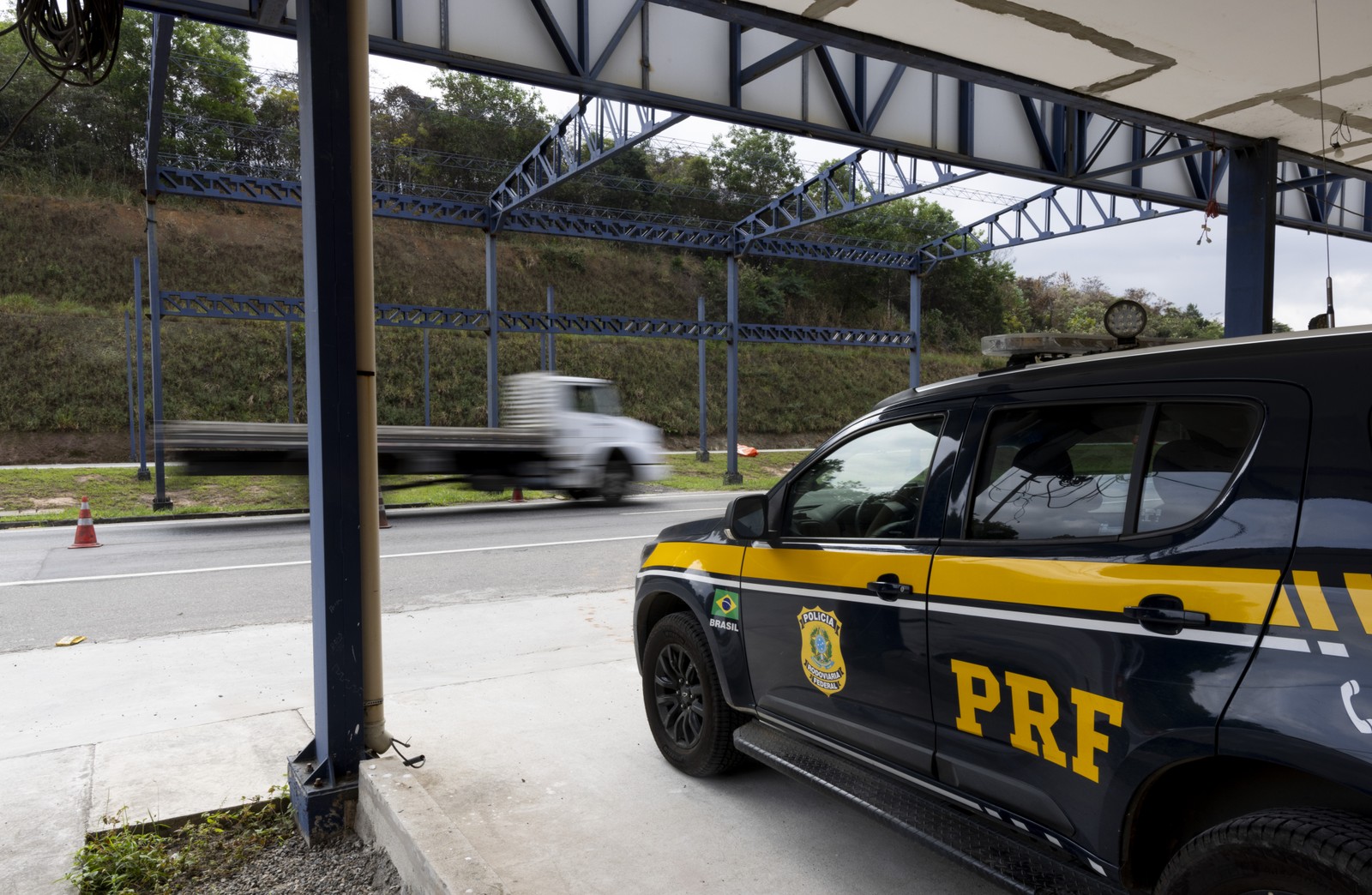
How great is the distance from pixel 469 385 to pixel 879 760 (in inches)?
1392

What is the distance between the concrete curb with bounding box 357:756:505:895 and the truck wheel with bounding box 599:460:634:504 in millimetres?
13477

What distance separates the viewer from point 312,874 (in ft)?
11.6

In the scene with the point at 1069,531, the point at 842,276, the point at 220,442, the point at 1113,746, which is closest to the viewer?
the point at 1113,746

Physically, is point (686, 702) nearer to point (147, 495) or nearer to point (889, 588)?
point (889, 588)

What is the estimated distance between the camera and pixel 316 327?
12.6ft

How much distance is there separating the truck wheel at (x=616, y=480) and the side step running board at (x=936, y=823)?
45.8 ft

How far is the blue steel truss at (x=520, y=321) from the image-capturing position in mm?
19094

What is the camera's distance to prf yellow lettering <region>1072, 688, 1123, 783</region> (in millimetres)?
2293

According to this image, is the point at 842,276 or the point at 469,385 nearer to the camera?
the point at 469,385

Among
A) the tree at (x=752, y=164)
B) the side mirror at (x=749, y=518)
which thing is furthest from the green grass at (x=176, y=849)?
the tree at (x=752, y=164)

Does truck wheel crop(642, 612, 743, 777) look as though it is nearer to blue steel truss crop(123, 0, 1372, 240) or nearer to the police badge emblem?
the police badge emblem

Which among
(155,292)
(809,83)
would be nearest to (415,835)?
(809,83)

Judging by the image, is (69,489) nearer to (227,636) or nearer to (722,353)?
(227,636)

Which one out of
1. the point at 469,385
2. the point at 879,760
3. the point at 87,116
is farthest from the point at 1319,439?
the point at 87,116
